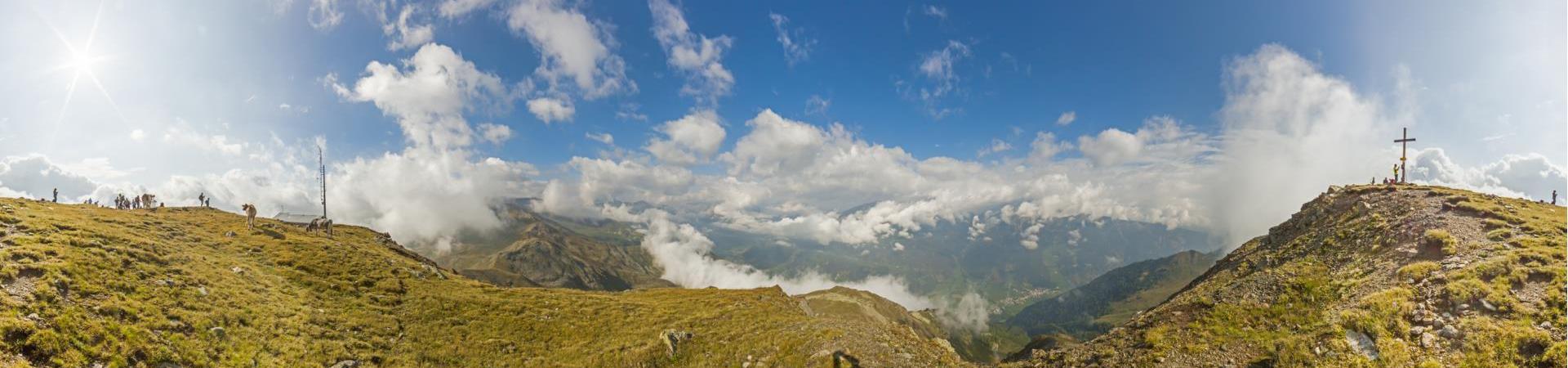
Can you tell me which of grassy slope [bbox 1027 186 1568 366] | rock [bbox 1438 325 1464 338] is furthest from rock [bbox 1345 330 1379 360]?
rock [bbox 1438 325 1464 338]

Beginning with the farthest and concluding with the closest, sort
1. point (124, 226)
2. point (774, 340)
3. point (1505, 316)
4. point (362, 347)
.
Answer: point (124, 226) → point (774, 340) → point (362, 347) → point (1505, 316)

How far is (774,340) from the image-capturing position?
107 ft

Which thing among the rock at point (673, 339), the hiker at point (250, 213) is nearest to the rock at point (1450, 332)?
the rock at point (673, 339)

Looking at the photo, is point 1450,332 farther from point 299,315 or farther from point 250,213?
point 250,213

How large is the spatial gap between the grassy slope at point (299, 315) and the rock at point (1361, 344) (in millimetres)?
17435

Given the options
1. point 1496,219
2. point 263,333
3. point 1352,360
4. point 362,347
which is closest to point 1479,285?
point 1352,360

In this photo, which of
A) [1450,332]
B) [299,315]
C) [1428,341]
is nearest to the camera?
[1450,332]

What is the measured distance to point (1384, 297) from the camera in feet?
66.2

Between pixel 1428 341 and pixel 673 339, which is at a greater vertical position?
pixel 1428 341

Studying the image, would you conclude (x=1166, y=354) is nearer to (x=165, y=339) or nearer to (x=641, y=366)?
(x=641, y=366)

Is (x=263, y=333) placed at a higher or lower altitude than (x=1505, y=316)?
lower

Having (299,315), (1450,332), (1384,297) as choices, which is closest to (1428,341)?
(1450,332)

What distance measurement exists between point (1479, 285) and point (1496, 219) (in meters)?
12.2

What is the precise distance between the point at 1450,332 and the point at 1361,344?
2.21 metres
